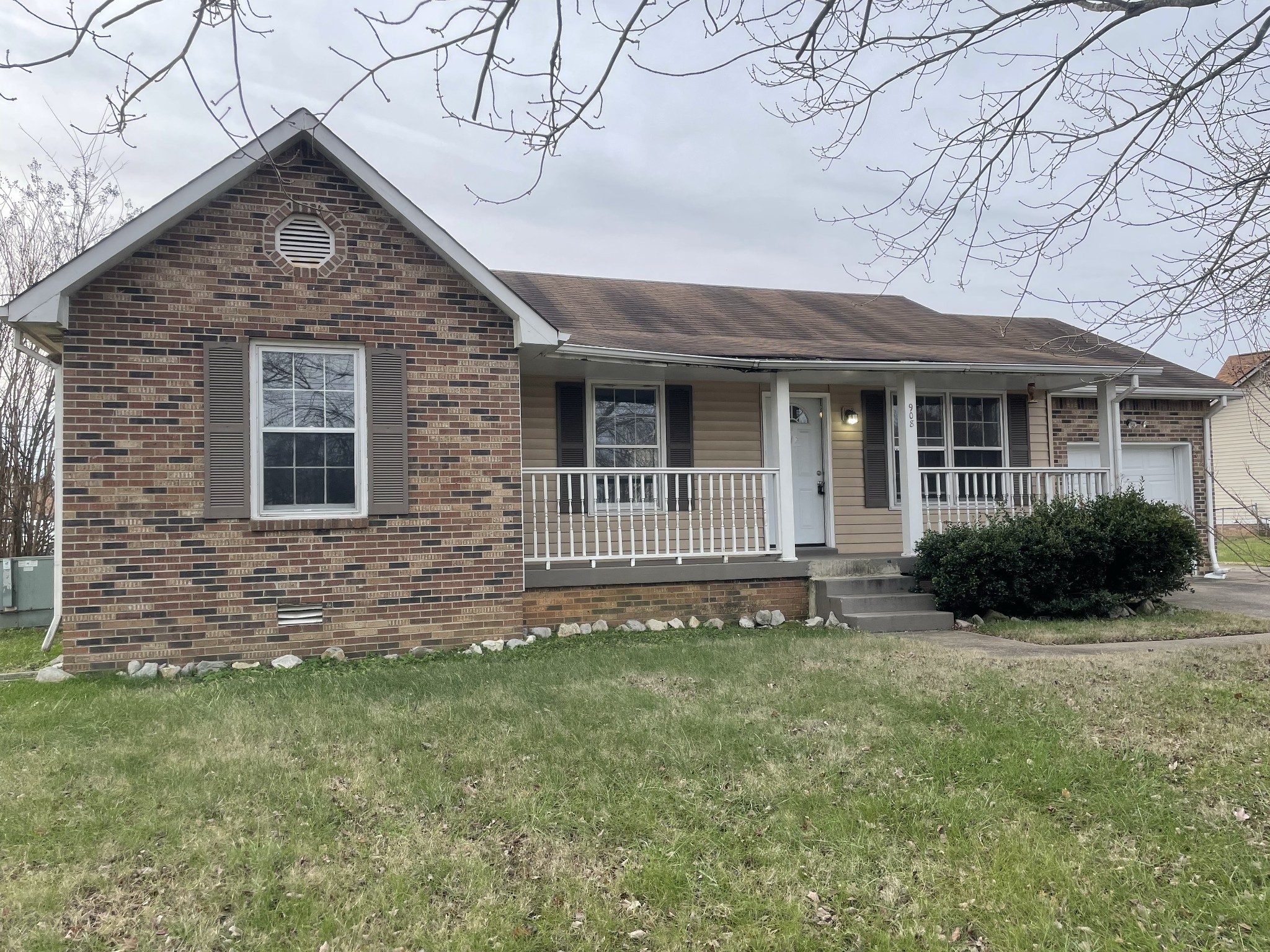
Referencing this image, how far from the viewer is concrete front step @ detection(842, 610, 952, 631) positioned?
940 centimetres

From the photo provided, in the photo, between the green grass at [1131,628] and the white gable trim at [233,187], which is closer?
the white gable trim at [233,187]

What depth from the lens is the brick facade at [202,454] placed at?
7.66 meters

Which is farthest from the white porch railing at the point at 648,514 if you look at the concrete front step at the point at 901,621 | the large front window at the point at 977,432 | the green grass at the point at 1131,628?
the large front window at the point at 977,432

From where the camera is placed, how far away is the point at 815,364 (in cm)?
1012

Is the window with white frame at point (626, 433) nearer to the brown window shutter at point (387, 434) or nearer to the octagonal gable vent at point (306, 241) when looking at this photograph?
the brown window shutter at point (387, 434)

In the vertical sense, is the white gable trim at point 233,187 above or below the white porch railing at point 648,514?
above

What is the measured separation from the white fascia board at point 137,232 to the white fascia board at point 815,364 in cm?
339

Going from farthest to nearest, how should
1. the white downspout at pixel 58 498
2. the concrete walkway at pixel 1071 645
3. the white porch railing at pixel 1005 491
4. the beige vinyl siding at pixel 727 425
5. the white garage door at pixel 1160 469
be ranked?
the white garage door at pixel 1160 469, the beige vinyl siding at pixel 727 425, the white porch railing at pixel 1005 491, the white downspout at pixel 58 498, the concrete walkway at pixel 1071 645

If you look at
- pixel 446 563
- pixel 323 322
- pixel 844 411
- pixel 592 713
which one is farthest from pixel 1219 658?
pixel 323 322

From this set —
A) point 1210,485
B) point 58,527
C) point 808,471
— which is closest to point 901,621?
point 808,471

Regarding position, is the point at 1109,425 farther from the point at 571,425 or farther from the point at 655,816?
the point at 655,816

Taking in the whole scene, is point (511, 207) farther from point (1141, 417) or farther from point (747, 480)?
point (1141, 417)

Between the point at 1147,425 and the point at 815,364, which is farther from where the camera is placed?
the point at 1147,425

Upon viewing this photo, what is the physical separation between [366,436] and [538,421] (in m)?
2.86
